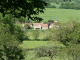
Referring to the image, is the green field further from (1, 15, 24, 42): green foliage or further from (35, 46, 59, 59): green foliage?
(35, 46, 59, 59): green foliage

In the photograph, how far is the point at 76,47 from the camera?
27.3 meters

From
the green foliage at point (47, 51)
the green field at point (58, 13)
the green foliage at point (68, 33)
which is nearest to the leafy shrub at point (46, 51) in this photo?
the green foliage at point (47, 51)

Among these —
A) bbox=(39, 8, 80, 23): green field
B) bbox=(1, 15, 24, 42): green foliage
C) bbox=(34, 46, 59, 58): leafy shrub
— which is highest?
bbox=(1, 15, 24, 42): green foliage

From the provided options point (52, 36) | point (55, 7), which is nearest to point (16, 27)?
point (52, 36)

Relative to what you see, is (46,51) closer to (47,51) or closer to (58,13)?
(47,51)

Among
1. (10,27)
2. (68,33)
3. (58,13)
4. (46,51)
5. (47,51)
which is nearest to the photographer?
(47,51)

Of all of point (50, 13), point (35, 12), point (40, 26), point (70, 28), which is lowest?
point (40, 26)

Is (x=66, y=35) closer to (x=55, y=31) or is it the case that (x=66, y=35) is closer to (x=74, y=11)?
(x=55, y=31)

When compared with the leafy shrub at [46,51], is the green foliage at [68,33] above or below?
above

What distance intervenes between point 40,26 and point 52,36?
392ft

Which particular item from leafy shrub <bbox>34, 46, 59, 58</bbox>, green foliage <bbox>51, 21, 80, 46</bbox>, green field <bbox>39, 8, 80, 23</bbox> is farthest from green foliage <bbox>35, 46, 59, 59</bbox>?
green field <bbox>39, 8, 80, 23</bbox>

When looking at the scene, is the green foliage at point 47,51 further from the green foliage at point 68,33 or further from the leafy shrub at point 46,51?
the green foliage at point 68,33

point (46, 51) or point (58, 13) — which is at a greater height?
point (46, 51)

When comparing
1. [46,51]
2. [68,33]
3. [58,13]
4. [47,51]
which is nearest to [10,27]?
[46,51]
